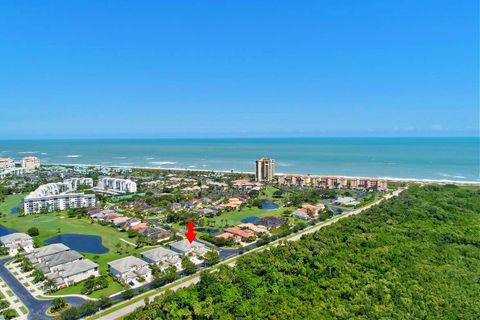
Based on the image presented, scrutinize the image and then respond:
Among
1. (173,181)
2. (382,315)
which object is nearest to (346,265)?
(382,315)

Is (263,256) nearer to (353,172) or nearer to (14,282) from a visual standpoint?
(14,282)

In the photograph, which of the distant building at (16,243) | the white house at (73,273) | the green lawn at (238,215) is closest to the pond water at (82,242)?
the distant building at (16,243)

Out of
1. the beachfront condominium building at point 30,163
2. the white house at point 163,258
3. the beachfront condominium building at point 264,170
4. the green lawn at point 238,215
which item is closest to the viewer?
the white house at point 163,258

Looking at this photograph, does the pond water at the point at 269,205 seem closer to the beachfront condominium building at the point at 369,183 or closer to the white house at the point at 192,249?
the white house at the point at 192,249

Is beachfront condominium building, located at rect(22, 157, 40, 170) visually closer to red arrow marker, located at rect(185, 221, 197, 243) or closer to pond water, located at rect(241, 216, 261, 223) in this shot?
red arrow marker, located at rect(185, 221, 197, 243)

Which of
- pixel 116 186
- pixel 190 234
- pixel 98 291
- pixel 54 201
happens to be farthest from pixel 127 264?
pixel 116 186

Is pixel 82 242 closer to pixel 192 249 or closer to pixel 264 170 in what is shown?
pixel 192 249
